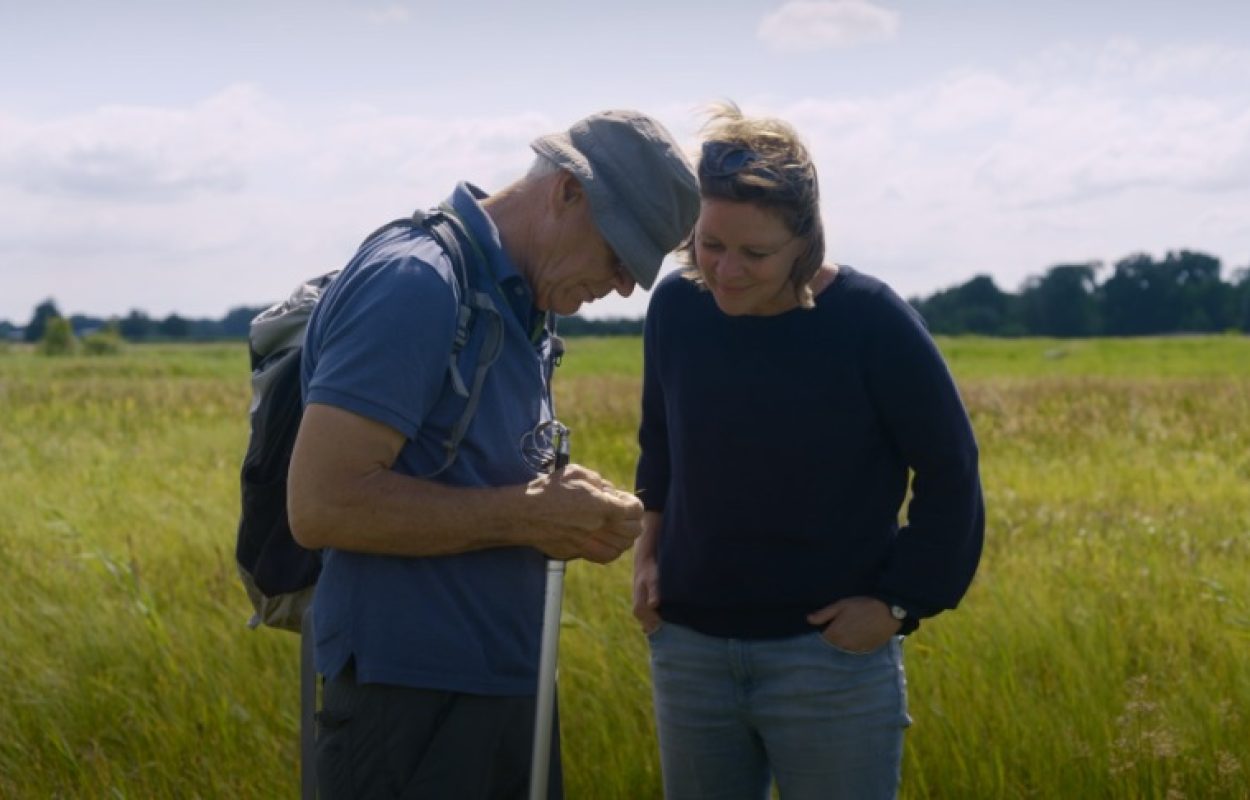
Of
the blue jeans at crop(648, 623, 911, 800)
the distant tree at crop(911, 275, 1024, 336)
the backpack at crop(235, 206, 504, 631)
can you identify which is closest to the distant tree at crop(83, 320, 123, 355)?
the distant tree at crop(911, 275, 1024, 336)

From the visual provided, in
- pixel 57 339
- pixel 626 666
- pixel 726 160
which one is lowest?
pixel 626 666

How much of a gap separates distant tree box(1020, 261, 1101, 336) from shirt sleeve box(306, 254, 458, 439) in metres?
73.8

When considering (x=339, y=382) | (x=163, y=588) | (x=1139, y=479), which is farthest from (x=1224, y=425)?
(x=339, y=382)

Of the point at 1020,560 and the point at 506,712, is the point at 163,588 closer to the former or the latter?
the point at 1020,560

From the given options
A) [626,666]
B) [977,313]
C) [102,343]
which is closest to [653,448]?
[626,666]

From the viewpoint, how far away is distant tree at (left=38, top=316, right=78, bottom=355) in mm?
72250

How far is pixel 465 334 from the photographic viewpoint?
98.3 inches

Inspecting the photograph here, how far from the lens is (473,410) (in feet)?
8.31

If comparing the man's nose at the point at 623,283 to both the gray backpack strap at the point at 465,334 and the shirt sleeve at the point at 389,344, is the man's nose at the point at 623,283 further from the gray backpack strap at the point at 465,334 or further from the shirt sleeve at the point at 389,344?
the shirt sleeve at the point at 389,344

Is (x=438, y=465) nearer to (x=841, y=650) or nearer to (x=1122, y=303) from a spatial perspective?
(x=841, y=650)

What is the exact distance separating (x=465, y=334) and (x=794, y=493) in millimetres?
745

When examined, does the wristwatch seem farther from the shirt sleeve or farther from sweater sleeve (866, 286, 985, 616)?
the shirt sleeve

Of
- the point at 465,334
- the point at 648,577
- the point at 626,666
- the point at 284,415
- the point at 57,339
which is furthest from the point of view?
the point at 57,339

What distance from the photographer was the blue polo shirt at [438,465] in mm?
2420
